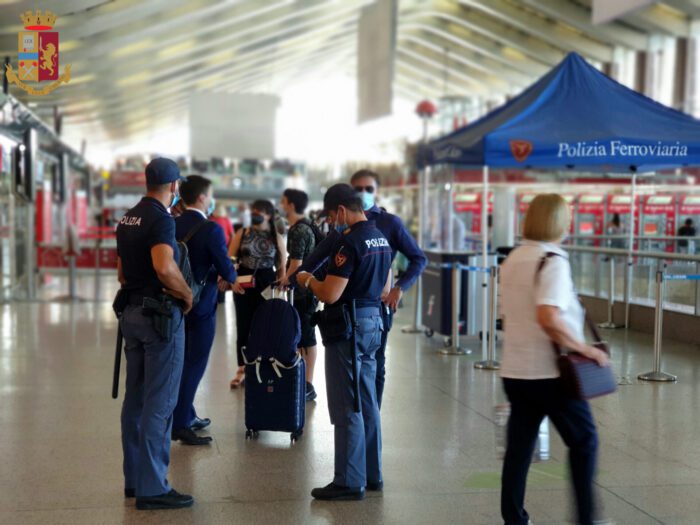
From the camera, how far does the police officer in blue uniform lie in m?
6.18

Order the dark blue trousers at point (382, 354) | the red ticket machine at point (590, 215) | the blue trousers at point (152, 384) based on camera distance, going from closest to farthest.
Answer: the blue trousers at point (152, 384), the dark blue trousers at point (382, 354), the red ticket machine at point (590, 215)

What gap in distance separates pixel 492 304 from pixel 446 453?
12.7 feet

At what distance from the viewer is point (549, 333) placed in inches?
163

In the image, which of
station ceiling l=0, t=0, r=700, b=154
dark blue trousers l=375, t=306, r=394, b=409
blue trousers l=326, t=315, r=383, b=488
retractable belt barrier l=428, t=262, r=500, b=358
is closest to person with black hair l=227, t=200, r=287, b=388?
dark blue trousers l=375, t=306, r=394, b=409

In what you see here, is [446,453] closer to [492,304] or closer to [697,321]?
[492,304]

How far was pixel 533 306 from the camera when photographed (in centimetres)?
424

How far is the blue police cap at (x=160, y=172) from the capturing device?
197 inches

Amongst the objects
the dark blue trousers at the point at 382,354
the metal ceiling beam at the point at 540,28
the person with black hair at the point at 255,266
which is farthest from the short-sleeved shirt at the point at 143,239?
the metal ceiling beam at the point at 540,28

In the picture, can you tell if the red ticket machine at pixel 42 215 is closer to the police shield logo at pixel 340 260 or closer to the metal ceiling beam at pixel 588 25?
the police shield logo at pixel 340 260

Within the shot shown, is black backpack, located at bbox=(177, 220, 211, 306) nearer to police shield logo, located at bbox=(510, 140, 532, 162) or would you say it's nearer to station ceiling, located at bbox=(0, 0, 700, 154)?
police shield logo, located at bbox=(510, 140, 532, 162)

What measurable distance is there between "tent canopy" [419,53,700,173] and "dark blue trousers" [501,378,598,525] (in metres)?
5.55

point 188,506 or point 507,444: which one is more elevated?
point 507,444

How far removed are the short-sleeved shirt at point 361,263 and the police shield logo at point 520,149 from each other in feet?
15.3

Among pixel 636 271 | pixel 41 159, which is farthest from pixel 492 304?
pixel 41 159
